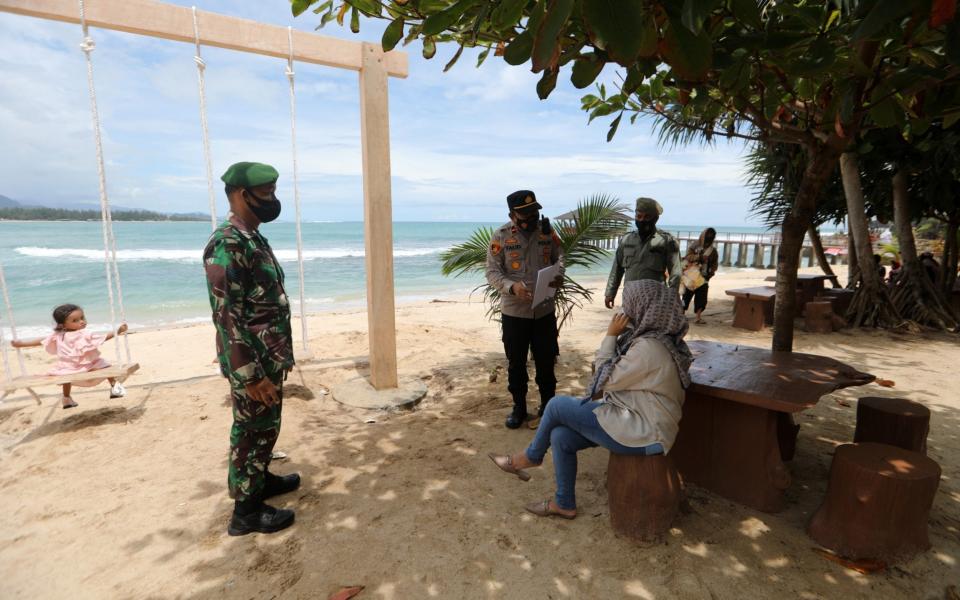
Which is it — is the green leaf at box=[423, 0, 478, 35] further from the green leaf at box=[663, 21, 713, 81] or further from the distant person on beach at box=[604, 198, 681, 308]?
the distant person on beach at box=[604, 198, 681, 308]

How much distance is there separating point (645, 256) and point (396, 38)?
3.59 m

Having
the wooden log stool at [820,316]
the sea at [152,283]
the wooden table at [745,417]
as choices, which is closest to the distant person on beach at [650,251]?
the wooden table at [745,417]

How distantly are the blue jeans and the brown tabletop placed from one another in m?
0.61

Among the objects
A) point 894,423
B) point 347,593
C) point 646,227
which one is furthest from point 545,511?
point 646,227

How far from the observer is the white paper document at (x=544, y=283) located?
365 cm

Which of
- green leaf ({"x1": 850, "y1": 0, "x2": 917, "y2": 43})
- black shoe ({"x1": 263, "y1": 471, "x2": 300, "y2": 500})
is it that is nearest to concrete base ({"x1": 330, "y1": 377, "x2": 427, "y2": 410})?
→ black shoe ({"x1": 263, "y1": 471, "x2": 300, "y2": 500})

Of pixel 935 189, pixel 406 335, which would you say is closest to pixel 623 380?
pixel 406 335

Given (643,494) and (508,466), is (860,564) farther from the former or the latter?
(508,466)

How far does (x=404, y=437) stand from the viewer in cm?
389

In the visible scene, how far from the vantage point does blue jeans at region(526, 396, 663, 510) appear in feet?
8.20

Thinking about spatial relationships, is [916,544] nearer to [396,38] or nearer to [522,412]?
[522,412]

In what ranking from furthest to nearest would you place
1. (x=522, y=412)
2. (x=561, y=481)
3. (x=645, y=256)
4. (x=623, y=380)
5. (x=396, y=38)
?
(x=645, y=256) < (x=522, y=412) < (x=561, y=481) < (x=623, y=380) < (x=396, y=38)

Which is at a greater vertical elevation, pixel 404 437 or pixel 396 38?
pixel 396 38

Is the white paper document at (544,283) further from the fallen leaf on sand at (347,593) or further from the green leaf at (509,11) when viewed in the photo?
the green leaf at (509,11)
